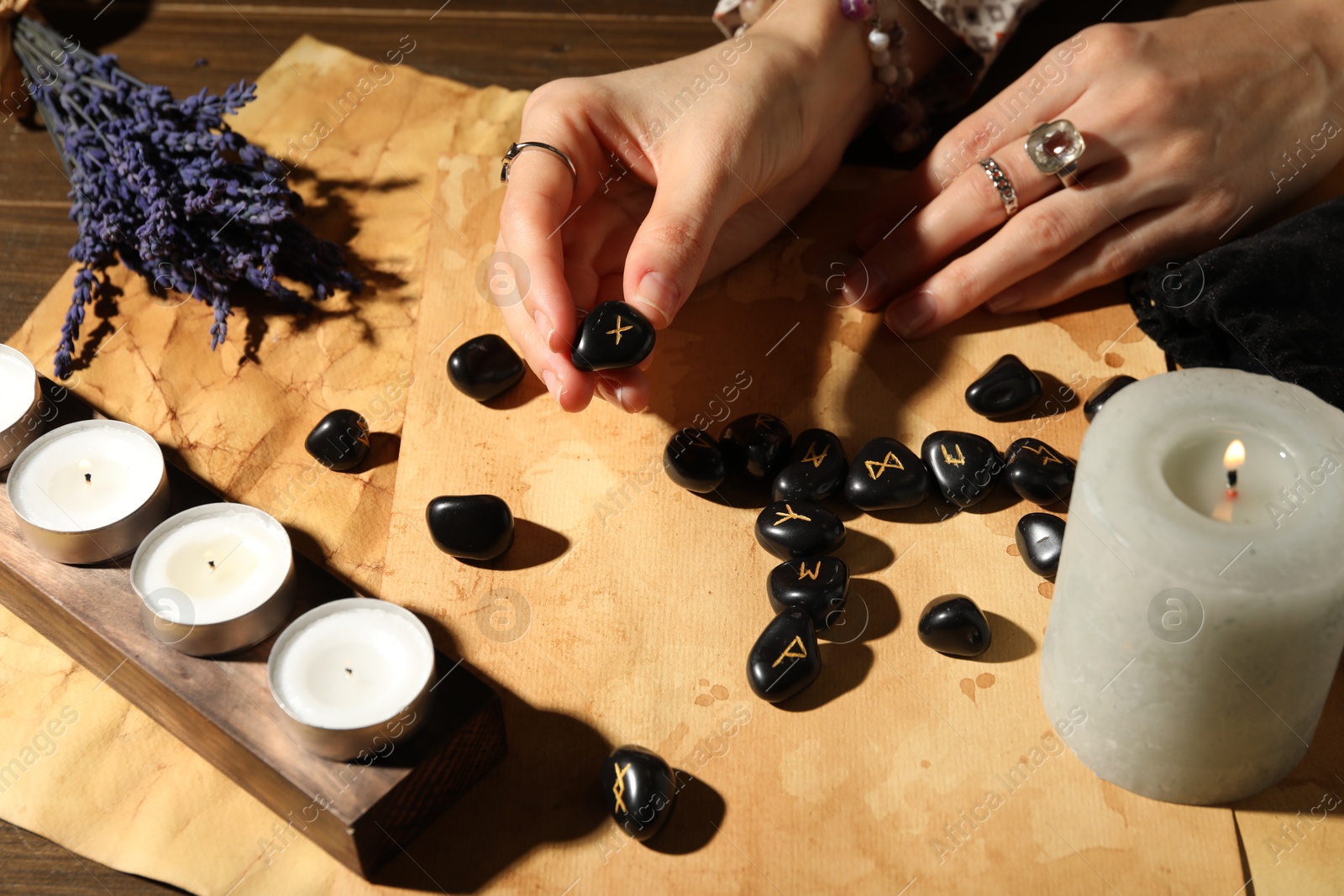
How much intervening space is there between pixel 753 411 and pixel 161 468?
405mm

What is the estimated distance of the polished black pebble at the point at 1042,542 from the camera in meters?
0.68

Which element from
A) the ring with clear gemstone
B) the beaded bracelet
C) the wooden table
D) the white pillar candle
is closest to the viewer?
the white pillar candle

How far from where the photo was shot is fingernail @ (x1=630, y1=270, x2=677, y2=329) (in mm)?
689

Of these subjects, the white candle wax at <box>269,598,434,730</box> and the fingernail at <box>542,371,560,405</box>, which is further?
the fingernail at <box>542,371,560,405</box>

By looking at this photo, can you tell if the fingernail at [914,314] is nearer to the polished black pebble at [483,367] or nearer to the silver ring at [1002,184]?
the silver ring at [1002,184]

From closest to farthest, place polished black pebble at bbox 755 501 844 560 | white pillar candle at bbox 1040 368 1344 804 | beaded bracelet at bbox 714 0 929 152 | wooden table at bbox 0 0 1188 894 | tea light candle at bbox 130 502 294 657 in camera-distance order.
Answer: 1. white pillar candle at bbox 1040 368 1344 804
2. tea light candle at bbox 130 502 294 657
3. polished black pebble at bbox 755 501 844 560
4. beaded bracelet at bbox 714 0 929 152
5. wooden table at bbox 0 0 1188 894

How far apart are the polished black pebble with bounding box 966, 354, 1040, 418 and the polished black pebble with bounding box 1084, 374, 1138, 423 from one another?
4 centimetres

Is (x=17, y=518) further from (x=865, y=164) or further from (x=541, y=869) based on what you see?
(x=865, y=164)

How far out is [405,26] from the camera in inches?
44.1

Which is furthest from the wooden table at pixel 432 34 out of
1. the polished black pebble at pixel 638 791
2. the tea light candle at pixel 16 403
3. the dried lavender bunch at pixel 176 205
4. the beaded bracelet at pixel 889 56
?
the polished black pebble at pixel 638 791

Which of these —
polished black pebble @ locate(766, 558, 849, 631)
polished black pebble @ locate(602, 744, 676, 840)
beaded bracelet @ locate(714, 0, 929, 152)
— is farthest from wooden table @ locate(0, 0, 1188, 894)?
polished black pebble @ locate(602, 744, 676, 840)

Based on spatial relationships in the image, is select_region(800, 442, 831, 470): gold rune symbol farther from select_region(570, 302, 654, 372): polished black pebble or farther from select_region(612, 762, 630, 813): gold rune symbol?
select_region(612, 762, 630, 813): gold rune symbol

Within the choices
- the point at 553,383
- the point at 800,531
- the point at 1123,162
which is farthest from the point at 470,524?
the point at 1123,162

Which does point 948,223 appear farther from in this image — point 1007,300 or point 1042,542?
point 1042,542
